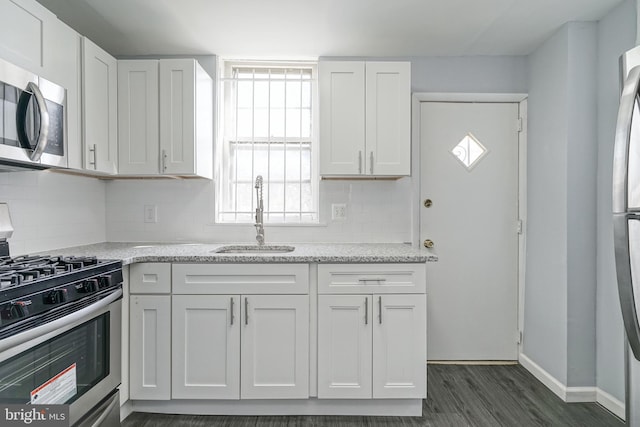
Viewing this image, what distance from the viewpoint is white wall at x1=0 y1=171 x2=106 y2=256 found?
204 centimetres

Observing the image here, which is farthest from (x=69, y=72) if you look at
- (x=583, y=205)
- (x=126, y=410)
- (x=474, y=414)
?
(x=583, y=205)

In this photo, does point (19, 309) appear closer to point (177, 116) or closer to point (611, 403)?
point (177, 116)

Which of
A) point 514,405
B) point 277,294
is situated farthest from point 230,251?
point 514,405

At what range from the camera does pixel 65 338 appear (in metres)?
1.51

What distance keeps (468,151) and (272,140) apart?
155 centimetres

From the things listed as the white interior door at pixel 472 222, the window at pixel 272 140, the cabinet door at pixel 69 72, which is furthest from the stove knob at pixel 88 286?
the white interior door at pixel 472 222

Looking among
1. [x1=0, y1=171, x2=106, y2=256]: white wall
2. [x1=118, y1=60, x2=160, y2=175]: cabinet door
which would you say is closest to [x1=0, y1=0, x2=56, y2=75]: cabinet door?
[x1=118, y1=60, x2=160, y2=175]: cabinet door

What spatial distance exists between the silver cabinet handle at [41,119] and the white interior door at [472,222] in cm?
238

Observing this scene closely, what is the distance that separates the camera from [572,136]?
7.48 feet

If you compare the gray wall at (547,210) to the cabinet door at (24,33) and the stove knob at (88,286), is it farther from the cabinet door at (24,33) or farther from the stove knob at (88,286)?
the cabinet door at (24,33)

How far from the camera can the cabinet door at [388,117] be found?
2.42m

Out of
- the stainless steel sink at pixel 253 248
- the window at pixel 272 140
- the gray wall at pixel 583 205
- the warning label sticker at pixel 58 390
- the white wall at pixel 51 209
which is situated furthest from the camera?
the window at pixel 272 140

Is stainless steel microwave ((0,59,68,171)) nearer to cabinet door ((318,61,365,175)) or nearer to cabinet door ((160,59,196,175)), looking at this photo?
cabinet door ((160,59,196,175))

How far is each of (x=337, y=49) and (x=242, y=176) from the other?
3.98 ft
